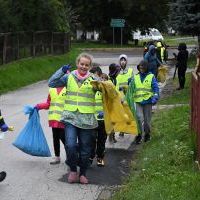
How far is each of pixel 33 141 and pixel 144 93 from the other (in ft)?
8.86

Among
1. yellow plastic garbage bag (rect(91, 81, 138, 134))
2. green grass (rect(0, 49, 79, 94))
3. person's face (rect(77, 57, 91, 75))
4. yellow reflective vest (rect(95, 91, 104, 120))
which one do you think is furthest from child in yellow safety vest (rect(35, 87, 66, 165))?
green grass (rect(0, 49, 79, 94))

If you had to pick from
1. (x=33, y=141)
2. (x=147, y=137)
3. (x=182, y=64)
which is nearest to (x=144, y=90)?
(x=147, y=137)

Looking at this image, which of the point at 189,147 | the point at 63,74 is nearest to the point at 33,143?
the point at 63,74

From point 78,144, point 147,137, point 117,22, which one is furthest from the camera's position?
point 117,22

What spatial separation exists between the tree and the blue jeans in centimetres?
994

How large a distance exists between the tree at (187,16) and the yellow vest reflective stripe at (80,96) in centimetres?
981

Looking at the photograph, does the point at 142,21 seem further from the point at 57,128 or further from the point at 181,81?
the point at 57,128

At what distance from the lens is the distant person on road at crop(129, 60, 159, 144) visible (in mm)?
11797

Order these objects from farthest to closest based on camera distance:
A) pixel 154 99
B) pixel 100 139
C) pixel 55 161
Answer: pixel 154 99 < pixel 55 161 < pixel 100 139

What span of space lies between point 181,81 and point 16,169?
1317cm

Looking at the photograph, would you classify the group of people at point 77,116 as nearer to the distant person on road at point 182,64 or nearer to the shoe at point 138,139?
the shoe at point 138,139

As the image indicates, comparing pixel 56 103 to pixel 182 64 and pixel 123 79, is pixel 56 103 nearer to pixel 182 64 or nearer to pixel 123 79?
pixel 123 79

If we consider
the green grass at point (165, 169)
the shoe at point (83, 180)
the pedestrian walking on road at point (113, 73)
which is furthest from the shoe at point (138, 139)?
the shoe at point (83, 180)

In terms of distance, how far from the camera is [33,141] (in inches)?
397
